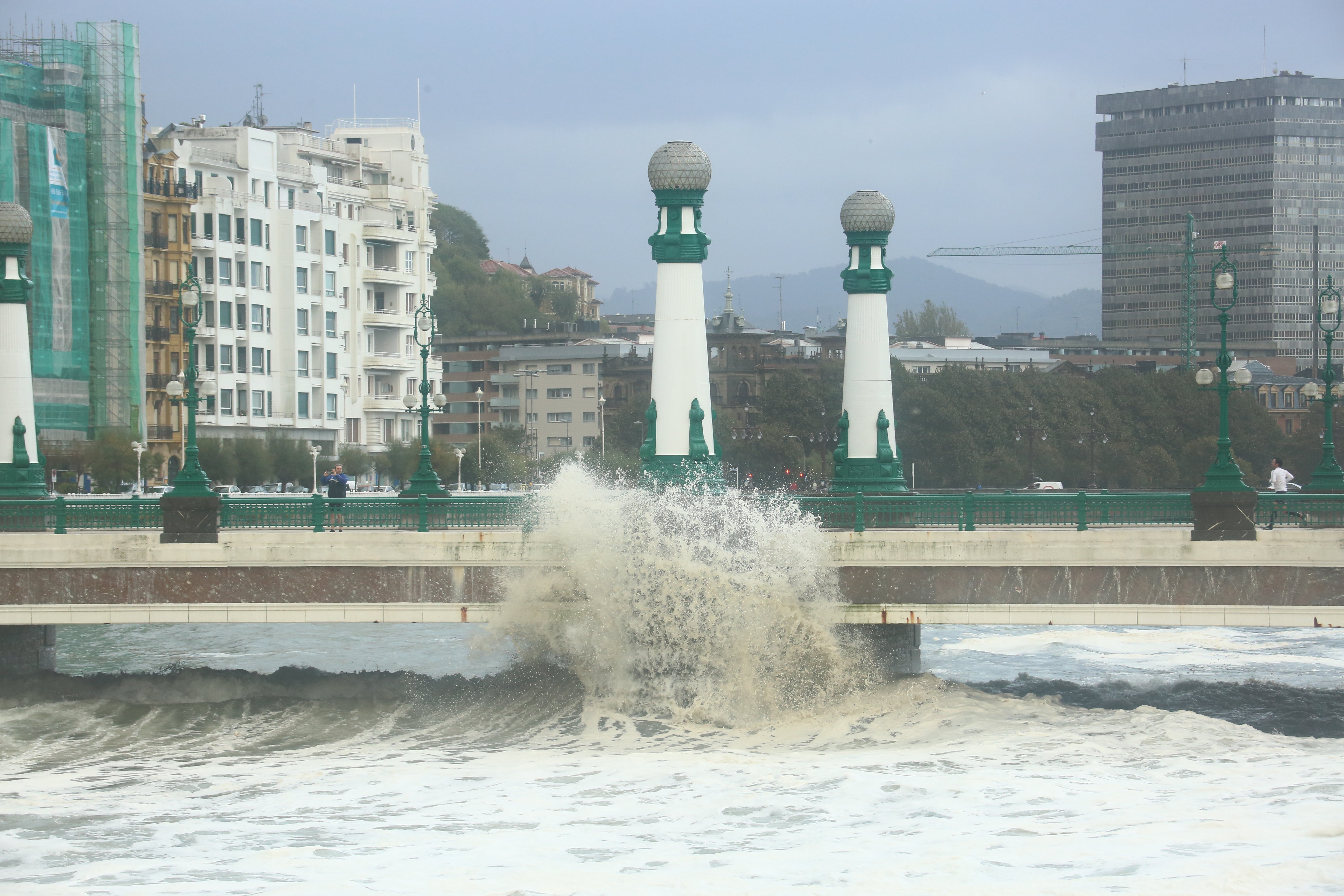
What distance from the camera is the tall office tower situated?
153000mm

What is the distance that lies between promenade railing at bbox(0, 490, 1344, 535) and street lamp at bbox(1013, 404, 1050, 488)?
47617 millimetres

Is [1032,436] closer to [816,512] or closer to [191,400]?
[816,512]

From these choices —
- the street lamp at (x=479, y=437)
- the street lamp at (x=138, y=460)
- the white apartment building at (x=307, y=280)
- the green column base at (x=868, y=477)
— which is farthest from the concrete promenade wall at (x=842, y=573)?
the white apartment building at (x=307, y=280)

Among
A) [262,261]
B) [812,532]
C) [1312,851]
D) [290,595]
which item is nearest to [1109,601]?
[812,532]

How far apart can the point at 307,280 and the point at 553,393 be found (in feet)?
119

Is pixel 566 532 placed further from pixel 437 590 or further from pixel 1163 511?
pixel 1163 511

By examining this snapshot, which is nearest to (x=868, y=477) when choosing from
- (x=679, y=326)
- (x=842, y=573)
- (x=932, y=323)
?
(x=842, y=573)

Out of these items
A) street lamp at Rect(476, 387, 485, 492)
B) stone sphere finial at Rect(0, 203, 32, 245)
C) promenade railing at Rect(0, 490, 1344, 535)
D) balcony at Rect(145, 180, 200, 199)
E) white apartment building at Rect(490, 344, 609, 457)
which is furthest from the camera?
white apartment building at Rect(490, 344, 609, 457)

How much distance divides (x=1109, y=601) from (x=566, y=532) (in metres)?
7.53

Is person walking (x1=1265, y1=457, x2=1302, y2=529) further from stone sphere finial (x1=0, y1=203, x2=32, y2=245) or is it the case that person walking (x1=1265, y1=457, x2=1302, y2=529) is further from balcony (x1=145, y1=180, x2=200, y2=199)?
balcony (x1=145, y1=180, x2=200, y2=199)

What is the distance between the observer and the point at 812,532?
22.1 m

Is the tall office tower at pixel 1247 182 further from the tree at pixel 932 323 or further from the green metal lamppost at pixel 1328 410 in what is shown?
the green metal lamppost at pixel 1328 410

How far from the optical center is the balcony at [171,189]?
6331 centimetres

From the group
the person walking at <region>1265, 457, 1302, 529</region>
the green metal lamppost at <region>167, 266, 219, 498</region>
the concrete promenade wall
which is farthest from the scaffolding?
the person walking at <region>1265, 457, 1302, 529</region>
